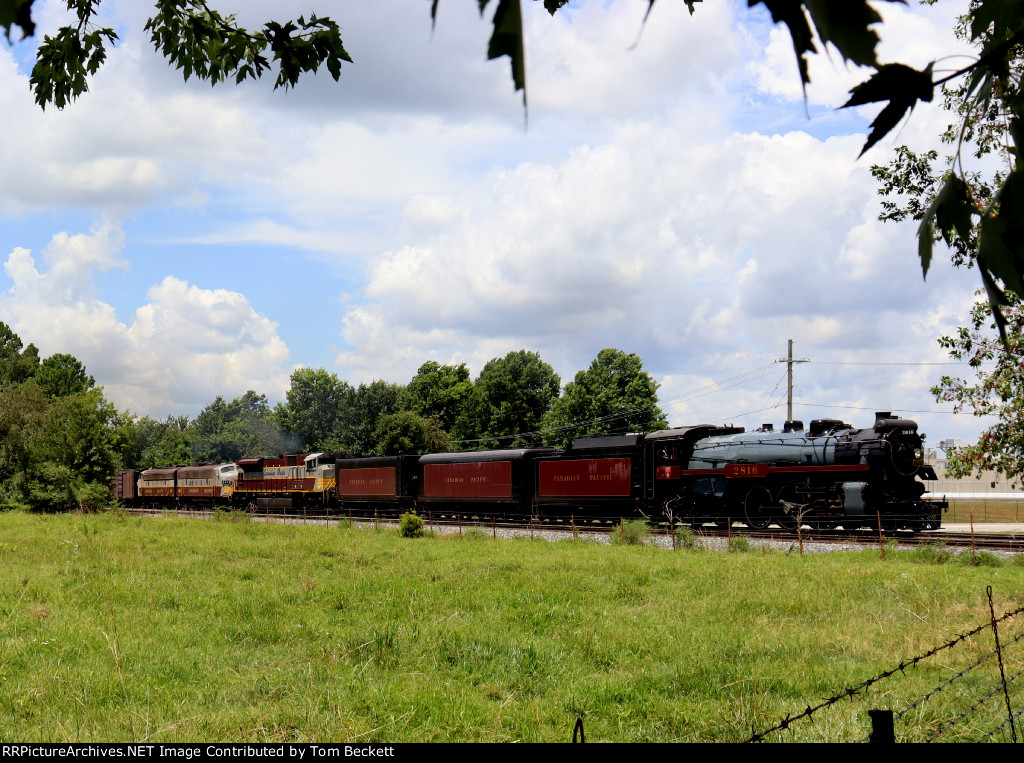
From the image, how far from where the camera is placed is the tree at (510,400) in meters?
72.5

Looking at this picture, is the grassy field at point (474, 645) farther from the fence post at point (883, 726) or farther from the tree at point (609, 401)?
the tree at point (609, 401)

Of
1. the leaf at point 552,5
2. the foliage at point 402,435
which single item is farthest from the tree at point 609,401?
the leaf at point 552,5

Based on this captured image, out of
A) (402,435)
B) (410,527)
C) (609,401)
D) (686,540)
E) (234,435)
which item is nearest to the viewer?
(686,540)

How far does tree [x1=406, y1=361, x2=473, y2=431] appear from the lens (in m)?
80.6

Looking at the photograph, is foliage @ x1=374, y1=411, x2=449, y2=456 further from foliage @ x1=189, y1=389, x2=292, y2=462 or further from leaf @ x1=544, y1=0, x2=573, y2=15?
leaf @ x1=544, y1=0, x2=573, y2=15

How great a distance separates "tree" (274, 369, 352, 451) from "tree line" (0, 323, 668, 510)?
4.4 inches

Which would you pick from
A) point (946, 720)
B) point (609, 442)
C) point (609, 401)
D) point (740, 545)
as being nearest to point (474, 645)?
point (946, 720)

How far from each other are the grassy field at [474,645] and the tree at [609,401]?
149 feet

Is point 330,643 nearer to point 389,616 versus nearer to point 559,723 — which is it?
point 389,616

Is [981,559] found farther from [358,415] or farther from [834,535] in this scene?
[358,415]

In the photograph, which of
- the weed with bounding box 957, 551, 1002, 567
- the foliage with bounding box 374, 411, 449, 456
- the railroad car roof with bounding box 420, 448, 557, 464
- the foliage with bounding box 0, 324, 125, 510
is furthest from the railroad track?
the foliage with bounding box 374, 411, 449, 456

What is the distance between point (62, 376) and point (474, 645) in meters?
79.7

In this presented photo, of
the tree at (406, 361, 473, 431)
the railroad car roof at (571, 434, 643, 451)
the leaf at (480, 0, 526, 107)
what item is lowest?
the railroad car roof at (571, 434, 643, 451)

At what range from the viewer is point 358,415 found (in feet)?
248
